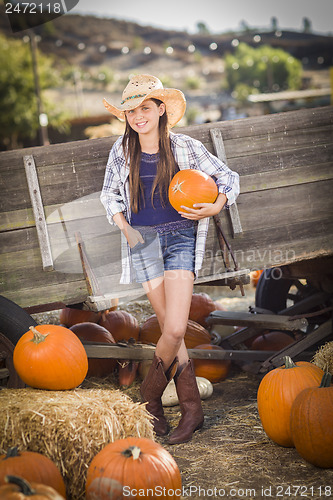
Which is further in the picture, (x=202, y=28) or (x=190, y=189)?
(x=202, y=28)

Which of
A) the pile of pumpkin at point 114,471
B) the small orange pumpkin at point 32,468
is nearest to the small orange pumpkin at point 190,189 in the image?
the pile of pumpkin at point 114,471

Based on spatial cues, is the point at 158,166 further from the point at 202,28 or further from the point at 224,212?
the point at 202,28

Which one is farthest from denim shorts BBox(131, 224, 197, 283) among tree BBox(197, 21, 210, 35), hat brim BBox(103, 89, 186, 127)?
tree BBox(197, 21, 210, 35)

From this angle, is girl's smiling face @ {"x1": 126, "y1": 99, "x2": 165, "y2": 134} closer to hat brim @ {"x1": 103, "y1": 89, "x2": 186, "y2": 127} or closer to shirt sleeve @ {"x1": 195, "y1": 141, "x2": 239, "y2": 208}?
hat brim @ {"x1": 103, "y1": 89, "x2": 186, "y2": 127}

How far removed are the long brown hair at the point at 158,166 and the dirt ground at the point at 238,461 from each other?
1523 millimetres

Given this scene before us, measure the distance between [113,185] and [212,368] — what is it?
1888 millimetres

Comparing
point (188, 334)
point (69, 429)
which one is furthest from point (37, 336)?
point (188, 334)

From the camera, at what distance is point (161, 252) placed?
345 cm

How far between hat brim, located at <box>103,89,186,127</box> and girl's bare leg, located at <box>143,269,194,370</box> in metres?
1.04

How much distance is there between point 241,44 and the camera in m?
88.7

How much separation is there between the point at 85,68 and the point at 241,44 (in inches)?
1010

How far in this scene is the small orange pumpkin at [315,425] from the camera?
111 inches

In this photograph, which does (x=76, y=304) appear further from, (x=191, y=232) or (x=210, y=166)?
(x=210, y=166)

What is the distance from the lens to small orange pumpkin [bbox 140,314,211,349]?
4812mm
